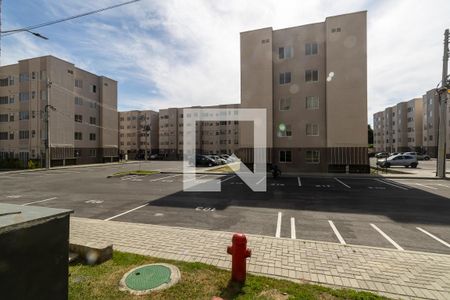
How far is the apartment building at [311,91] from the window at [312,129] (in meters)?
0.11

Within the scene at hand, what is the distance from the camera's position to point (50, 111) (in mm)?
37188

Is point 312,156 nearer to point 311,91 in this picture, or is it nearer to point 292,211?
point 311,91

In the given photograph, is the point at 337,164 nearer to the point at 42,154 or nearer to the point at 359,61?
the point at 359,61

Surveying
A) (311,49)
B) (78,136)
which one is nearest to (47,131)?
(78,136)

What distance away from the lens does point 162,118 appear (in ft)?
267

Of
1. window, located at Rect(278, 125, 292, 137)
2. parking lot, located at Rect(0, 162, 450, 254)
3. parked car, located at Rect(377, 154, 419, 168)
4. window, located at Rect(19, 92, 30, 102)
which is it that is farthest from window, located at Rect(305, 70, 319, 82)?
window, located at Rect(19, 92, 30, 102)

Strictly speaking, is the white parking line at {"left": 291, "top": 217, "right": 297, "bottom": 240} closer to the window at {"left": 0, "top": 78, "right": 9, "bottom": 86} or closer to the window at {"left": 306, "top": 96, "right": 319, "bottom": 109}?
the window at {"left": 306, "top": 96, "right": 319, "bottom": 109}

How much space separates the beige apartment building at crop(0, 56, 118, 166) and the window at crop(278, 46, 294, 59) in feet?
108

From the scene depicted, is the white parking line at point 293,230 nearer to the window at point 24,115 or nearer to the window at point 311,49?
the window at point 311,49

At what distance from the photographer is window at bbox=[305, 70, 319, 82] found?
2748 centimetres

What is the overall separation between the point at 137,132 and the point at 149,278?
84984 millimetres

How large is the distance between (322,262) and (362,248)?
1.49 metres

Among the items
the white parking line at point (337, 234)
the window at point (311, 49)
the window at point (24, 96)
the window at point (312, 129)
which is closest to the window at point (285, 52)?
the window at point (311, 49)

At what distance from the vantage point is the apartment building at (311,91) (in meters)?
25.2
